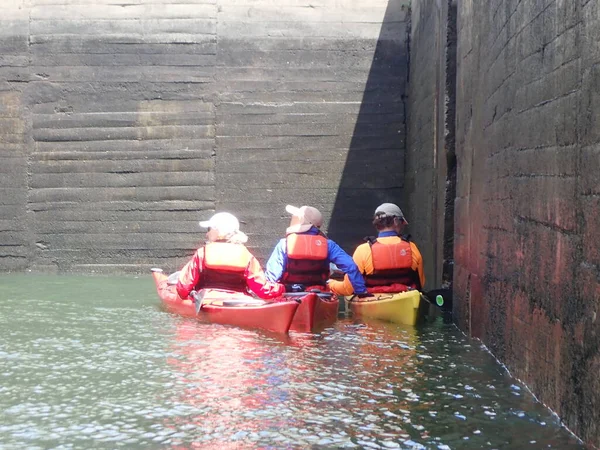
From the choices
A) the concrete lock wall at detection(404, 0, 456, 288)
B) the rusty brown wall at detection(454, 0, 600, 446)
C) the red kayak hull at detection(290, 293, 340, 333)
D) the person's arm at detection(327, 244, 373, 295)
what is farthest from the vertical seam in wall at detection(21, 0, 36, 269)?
the rusty brown wall at detection(454, 0, 600, 446)

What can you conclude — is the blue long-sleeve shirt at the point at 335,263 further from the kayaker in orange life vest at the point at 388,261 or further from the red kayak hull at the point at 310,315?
the red kayak hull at the point at 310,315

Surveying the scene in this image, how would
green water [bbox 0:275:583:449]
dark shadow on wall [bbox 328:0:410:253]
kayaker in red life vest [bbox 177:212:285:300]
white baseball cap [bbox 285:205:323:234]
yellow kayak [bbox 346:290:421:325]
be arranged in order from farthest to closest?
dark shadow on wall [bbox 328:0:410:253] < white baseball cap [bbox 285:205:323:234] < kayaker in red life vest [bbox 177:212:285:300] < yellow kayak [bbox 346:290:421:325] < green water [bbox 0:275:583:449]

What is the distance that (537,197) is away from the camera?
4.05 metres

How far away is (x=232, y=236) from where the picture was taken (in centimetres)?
697

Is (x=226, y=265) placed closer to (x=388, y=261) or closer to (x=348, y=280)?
(x=348, y=280)

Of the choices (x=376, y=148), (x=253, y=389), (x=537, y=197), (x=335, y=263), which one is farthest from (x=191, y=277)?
(x=376, y=148)

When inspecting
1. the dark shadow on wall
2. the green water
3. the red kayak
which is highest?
the dark shadow on wall

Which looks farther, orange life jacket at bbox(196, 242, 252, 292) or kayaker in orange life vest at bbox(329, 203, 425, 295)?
kayaker in orange life vest at bbox(329, 203, 425, 295)

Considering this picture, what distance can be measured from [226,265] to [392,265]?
1.36 meters

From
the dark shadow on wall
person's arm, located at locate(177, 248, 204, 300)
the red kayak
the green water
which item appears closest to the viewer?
the green water

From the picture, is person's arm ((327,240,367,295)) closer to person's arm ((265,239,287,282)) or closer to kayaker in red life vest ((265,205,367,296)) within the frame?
kayaker in red life vest ((265,205,367,296))

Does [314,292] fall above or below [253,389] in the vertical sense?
above

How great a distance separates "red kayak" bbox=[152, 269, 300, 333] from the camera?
6.22 metres

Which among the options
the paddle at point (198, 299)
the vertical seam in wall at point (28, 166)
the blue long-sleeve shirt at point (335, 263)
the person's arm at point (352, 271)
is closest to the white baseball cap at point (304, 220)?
the blue long-sleeve shirt at point (335, 263)
